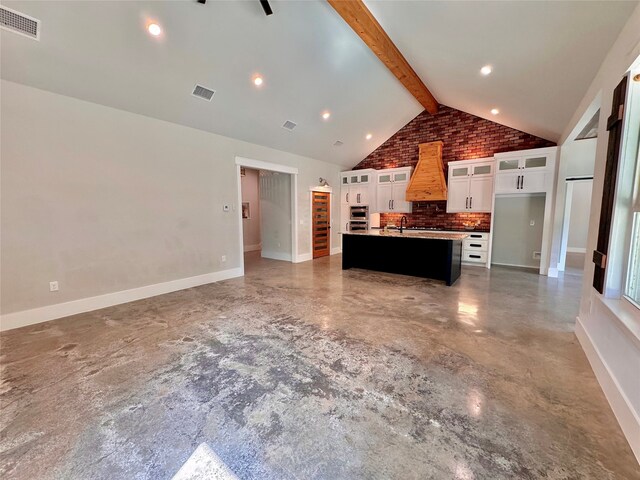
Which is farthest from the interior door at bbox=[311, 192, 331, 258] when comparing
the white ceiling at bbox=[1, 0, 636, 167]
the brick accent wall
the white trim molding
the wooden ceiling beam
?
the wooden ceiling beam

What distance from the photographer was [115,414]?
6.02 feet

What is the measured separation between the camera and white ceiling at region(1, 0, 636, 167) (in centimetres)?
275

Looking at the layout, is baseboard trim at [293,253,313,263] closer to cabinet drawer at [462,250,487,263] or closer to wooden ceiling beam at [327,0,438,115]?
cabinet drawer at [462,250,487,263]

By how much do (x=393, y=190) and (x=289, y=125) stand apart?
3636mm

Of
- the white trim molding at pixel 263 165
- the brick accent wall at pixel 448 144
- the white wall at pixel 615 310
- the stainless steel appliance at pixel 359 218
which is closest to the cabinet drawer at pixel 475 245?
the brick accent wall at pixel 448 144

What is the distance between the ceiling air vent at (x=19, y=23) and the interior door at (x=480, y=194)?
7.64m

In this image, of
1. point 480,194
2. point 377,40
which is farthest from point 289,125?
point 480,194

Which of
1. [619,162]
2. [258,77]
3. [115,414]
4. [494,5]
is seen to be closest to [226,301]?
[115,414]

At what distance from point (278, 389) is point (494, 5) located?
428 centimetres

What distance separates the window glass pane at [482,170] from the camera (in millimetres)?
6289

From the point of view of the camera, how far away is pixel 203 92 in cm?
405

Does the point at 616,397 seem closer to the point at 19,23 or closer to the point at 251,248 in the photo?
the point at 19,23

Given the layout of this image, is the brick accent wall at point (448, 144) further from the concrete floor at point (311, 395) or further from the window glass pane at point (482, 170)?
the concrete floor at point (311, 395)

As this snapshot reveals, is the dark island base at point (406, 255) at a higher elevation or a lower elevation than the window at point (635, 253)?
lower
